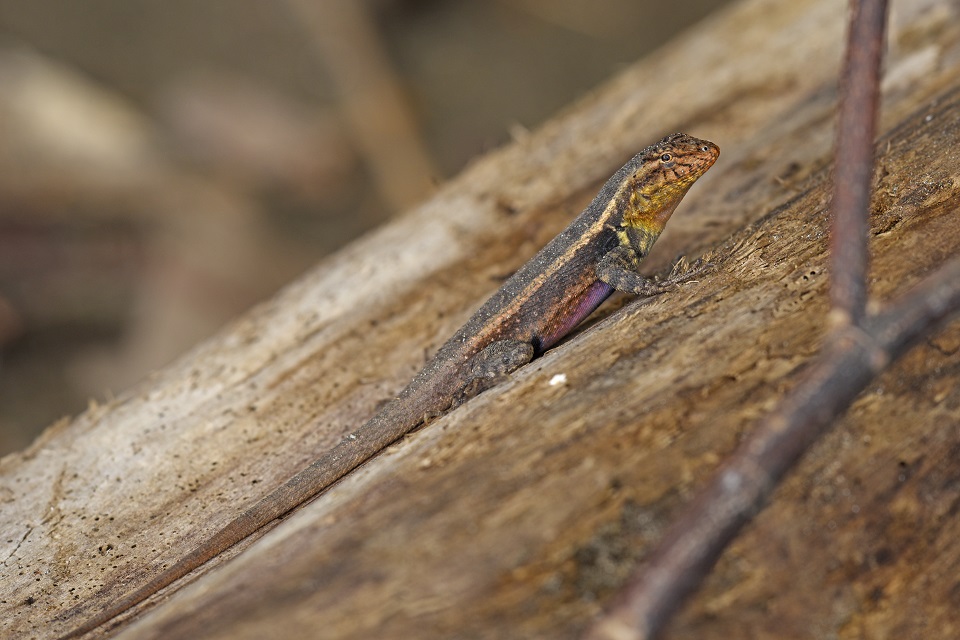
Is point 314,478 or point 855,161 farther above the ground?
point 314,478

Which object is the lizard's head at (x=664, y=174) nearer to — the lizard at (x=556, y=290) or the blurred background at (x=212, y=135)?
the lizard at (x=556, y=290)

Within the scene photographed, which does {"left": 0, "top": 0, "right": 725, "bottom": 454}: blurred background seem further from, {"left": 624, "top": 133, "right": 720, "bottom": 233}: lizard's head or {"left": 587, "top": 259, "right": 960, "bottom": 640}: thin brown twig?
{"left": 587, "top": 259, "right": 960, "bottom": 640}: thin brown twig

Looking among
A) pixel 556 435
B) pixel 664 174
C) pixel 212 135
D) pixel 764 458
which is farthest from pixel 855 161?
pixel 212 135

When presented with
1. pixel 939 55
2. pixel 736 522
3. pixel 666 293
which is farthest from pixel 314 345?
pixel 939 55

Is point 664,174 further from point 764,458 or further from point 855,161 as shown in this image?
point 764,458

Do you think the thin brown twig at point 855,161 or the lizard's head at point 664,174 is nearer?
the thin brown twig at point 855,161

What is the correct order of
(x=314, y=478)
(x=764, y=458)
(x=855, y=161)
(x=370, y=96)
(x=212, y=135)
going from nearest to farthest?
(x=764, y=458)
(x=855, y=161)
(x=314, y=478)
(x=212, y=135)
(x=370, y=96)

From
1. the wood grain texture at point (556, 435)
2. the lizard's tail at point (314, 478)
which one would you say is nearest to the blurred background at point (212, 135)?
the wood grain texture at point (556, 435)
